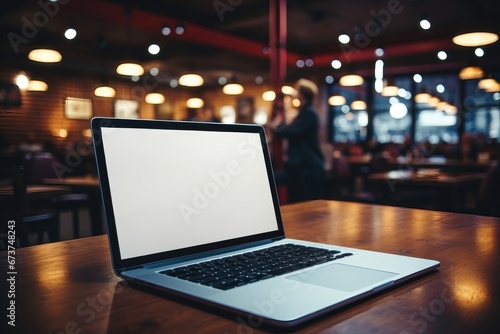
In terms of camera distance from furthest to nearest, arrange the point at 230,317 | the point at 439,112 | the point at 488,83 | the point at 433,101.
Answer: the point at 439,112 < the point at 433,101 < the point at 488,83 < the point at 230,317

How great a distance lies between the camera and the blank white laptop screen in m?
0.73

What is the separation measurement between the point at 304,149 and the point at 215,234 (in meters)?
3.38

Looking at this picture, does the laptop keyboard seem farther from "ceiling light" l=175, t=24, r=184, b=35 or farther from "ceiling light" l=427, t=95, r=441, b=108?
"ceiling light" l=427, t=95, r=441, b=108

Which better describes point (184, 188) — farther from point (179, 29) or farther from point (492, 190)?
point (179, 29)

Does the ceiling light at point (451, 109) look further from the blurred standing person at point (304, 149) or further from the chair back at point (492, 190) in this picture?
the chair back at point (492, 190)

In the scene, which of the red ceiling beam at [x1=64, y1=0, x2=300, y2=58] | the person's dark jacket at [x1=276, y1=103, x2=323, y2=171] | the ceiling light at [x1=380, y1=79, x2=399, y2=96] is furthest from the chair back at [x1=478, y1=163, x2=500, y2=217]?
the ceiling light at [x1=380, y1=79, x2=399, y2=96]

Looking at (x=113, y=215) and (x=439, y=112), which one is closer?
(x=113, y=215)

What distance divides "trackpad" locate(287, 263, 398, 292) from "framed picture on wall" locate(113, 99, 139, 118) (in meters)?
12.0

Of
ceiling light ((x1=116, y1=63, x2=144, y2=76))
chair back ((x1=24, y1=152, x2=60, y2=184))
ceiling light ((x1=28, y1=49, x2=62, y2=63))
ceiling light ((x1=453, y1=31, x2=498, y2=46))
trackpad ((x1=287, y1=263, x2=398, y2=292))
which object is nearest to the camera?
trackpad ((x1=287, y1=263, x2=398, y2=292))

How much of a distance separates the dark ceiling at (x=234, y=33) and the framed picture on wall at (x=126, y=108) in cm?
110

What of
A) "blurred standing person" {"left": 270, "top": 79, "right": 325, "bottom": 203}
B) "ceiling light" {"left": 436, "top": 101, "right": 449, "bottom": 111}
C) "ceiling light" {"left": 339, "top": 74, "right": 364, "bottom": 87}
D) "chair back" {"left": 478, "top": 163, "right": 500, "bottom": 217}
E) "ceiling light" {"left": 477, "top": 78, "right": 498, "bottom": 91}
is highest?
"ceiling light" {"left": 339, "top": 74, "right": 364, "bottom": 87}

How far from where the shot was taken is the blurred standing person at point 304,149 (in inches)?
159

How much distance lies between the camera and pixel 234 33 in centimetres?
860

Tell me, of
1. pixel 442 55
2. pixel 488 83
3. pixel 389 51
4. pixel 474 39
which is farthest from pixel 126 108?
pixel 474 39
